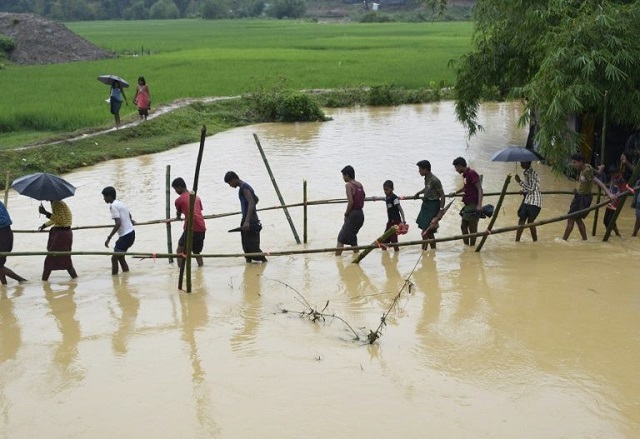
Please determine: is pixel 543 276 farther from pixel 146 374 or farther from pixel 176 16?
pixel 176 16

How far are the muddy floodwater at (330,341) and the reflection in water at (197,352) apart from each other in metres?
0.02

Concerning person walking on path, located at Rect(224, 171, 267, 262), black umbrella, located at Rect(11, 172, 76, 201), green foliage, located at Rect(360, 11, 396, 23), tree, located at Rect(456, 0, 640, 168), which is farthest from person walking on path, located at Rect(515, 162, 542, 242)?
green foliage, located at Rect(360, 11, 396, 23)

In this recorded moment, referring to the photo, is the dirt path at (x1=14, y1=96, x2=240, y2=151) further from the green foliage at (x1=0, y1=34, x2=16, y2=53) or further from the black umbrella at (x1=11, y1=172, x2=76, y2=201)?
the green foliage at (x1=0, y1=34, x2=16, y2=53)

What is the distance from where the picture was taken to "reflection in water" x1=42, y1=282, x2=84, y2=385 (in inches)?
234

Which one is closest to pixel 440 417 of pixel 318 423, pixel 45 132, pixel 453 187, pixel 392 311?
pixel 318 423

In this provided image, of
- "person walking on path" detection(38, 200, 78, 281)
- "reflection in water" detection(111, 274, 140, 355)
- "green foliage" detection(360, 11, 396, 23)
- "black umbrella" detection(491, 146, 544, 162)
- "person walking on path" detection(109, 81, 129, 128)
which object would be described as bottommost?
"reflection in water" detection(111, 274, 140, 355)

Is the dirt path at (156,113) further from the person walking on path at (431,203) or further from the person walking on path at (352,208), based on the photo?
the person walking on path at (431,203)

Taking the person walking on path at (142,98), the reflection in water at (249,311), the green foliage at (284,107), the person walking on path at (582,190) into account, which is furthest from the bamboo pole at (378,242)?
the green foliage at (284,107)

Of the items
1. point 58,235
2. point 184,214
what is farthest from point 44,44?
point 184,214

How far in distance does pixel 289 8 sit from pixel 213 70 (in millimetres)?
44228

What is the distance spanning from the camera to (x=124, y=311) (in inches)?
281

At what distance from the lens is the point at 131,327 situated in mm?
6734

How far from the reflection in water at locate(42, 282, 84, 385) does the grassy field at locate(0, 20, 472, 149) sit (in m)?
7.26

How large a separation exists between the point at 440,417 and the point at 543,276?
2.98 meters
